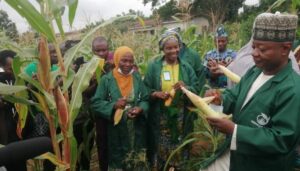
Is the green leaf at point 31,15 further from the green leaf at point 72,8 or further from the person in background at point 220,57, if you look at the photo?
the person in background at point 220,57

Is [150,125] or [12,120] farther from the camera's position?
[150,125]

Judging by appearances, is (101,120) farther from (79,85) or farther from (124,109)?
(79,85)

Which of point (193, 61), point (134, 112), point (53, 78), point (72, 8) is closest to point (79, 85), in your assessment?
point (53, 78)

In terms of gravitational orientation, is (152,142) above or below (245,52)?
below

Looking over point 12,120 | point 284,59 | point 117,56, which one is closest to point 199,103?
point 284,59

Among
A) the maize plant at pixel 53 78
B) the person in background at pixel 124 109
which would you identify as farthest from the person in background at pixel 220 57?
the maize plant at pixel 53 78

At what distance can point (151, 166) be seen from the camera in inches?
154

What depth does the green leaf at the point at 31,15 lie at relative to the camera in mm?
1910

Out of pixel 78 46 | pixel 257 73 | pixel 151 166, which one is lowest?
pixel 151 166

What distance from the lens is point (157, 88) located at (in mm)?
3637

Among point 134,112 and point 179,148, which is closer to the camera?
point 134,112

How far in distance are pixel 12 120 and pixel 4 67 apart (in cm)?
48

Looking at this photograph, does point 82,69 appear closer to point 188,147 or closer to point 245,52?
point 245,52

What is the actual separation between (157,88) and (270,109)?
180 cm
